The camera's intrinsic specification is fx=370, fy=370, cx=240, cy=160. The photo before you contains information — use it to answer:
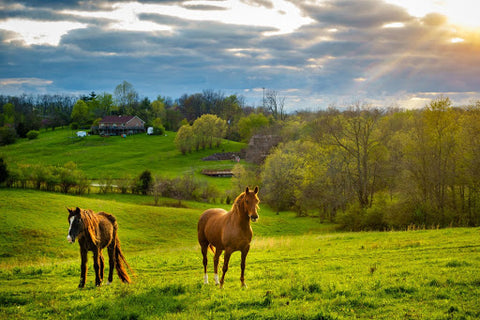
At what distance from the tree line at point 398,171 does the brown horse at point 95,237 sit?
3007cm

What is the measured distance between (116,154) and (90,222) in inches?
4232

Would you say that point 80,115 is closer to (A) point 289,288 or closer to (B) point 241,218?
(B) point 241,218

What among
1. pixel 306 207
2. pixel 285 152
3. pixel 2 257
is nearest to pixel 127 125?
pixel 285 152

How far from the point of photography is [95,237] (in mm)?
12719

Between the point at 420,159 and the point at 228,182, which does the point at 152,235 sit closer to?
the point at 420,159

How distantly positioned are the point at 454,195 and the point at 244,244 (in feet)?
111

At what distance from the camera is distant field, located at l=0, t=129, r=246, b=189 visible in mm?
99500

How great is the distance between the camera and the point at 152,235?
41.2 meters

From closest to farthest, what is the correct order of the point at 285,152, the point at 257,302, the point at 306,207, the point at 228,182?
the point at 257,302 → the point at 306,207 → the point at 285,152 → the point at 228,182

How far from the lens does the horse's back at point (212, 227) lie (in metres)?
12.1

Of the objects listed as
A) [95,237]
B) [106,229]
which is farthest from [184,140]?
[95,237]

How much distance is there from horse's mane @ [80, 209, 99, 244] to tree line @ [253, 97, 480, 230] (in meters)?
31.0

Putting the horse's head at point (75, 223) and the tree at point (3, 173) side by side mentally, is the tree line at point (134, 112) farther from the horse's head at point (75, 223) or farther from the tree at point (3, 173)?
the horse's head at point (75, 223)

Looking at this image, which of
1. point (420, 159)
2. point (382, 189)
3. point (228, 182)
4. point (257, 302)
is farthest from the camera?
point (228, 182)
